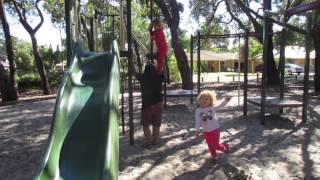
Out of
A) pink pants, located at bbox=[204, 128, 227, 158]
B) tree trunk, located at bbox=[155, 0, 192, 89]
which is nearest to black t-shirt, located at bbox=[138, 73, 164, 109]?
pink pants, located at bbox=[204, 128, 227, 158]

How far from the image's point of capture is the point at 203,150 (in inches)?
284

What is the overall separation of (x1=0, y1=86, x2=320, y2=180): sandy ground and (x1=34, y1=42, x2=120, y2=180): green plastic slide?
Answer: 0.86 meters

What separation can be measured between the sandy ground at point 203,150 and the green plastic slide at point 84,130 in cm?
86

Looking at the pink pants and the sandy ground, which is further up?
the pink pants

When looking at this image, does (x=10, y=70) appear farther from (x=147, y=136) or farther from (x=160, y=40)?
(x=147, y=136)


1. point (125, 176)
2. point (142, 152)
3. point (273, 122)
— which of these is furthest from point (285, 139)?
point (125, 176)

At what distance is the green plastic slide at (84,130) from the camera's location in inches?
181

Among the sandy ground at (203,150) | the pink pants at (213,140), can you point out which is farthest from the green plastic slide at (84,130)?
the pink pants at (213,140)

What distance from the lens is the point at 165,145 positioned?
7.59m

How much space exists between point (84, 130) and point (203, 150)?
2472 millimetres

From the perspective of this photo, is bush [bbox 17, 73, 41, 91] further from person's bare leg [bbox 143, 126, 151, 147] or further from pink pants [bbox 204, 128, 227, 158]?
pink pants [bbox 204, 128, 227, 158]

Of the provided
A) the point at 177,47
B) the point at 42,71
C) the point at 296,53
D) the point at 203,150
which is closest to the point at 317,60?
the point at 177,47

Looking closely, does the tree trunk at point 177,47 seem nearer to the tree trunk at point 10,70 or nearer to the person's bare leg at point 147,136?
the tree trunk at point 10,70

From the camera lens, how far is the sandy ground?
5.98 meters
